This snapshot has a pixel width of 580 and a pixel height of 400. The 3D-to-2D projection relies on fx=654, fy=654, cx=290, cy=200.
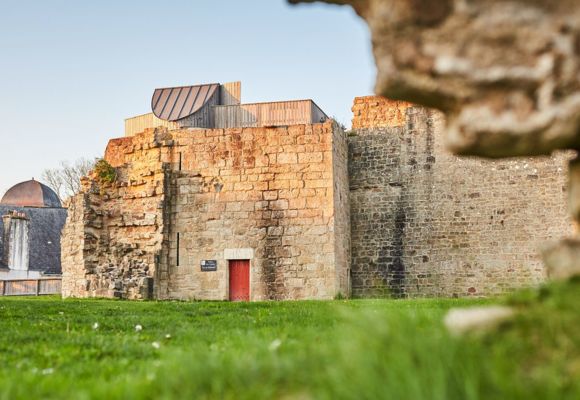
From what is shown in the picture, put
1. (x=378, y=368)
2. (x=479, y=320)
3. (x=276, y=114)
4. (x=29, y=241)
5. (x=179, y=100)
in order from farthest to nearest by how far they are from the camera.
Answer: (x=29, y=241)
(x=179, y=100)
(x=276, y=114)
(x=479, y=320)
(x=378, y=368)

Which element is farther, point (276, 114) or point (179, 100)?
point (179, 100)

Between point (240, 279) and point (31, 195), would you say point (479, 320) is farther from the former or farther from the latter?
point (31, 195)

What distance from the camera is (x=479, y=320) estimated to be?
2895 millimetres

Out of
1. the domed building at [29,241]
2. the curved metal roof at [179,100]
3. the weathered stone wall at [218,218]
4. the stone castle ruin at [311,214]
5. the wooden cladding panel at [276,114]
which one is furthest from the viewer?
the domed building at [29,241]

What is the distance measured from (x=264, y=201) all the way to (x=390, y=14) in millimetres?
14077

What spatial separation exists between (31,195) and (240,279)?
116 feet

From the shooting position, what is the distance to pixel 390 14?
2932 millimetres

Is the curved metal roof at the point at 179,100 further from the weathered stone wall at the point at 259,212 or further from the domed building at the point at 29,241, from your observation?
the domed building at the point at 29,241

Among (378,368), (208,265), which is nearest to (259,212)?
(208,265)

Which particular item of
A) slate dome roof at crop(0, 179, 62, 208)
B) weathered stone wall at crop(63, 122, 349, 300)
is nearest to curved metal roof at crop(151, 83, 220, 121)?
weathered stone wall at crop(63, 122, 349, 300)

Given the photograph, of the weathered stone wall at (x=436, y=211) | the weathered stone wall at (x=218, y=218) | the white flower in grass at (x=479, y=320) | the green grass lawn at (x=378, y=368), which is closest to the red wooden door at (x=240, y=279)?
the weathered stone wall at (x=218, y=218)

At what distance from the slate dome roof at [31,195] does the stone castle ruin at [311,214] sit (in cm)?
3057

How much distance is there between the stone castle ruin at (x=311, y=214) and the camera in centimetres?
1670

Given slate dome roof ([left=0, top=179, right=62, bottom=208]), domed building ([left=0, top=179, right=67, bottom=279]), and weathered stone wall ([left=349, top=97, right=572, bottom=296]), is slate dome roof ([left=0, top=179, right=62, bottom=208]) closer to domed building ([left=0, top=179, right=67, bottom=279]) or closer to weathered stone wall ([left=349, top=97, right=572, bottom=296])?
domed building ([left=0, top=179, right=67, bottom=279])
